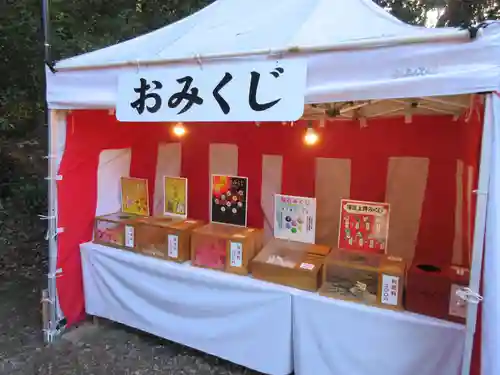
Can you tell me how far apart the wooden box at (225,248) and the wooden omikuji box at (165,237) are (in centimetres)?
8

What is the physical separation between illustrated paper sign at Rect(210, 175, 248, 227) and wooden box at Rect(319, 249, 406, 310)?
0.86m

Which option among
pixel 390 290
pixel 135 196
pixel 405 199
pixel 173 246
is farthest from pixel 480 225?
pixel 135 196

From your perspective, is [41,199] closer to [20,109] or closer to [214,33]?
[20,109]

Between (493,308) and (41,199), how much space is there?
6.24 meters

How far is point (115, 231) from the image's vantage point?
3.09 m

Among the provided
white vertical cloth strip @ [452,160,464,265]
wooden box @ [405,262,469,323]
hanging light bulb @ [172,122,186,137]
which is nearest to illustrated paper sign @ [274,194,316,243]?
wooden box @ [405,262,469,323]

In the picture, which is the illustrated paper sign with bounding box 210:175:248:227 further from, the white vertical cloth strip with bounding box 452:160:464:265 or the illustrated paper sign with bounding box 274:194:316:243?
the white vertical cloth strip with bounding box 452:160:464:265

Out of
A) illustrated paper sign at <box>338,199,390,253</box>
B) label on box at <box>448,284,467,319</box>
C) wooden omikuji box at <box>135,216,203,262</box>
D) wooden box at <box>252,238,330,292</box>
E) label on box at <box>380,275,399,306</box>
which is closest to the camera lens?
label on box at <box>448,284,467,319</box>

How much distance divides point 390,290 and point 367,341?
0.98ft

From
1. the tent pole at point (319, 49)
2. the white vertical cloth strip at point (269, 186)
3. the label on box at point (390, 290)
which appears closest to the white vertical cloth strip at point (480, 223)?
the tent pole at point (319, 49)

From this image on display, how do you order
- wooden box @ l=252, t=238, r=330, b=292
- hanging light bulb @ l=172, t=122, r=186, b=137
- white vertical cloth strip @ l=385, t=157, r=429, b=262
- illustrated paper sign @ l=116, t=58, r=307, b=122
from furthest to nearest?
hanging light bulb @ l=172, t=122, r=186, b=137, white vertical cloth strip @ l=385, t=157, r=429, b=262, wooden box @ l=252, t=238, r=330, b=292, illustrated paper sign @ l=116, t=58, r=307, b=122

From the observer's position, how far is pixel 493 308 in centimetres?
142

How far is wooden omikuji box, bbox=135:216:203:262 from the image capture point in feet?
9.08

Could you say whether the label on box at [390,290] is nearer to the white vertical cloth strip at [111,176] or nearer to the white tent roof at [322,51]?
the white tent roof at [322,51]
